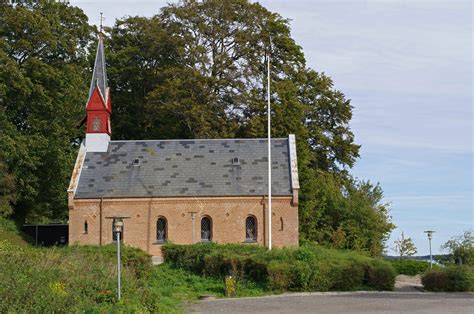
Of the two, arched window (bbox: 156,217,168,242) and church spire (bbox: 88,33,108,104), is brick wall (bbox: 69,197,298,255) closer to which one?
arched window (bbox: 156,217,168,242)

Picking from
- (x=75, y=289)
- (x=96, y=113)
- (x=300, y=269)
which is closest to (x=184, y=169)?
(x=96, y=113)

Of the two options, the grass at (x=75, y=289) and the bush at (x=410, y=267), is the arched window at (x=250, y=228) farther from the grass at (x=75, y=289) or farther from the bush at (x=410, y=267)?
the grass at (x=75, y=289)

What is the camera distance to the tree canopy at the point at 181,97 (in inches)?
1901

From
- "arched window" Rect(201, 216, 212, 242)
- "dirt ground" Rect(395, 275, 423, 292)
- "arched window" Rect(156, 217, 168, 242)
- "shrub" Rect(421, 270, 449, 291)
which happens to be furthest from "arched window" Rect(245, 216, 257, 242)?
"shrub" Rect(421, 270, 449, 291)

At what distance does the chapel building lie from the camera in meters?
43.4

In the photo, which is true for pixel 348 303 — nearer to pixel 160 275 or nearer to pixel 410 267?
pixel 160 275

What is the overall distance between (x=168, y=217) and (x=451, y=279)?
1871 cm

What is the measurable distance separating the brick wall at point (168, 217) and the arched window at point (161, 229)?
0.88ft

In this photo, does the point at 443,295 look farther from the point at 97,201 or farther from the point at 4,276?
the point at 97,201

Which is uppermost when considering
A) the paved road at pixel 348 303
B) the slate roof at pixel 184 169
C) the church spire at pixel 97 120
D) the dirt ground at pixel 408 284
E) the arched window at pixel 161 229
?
the church spire at pixel 97 120

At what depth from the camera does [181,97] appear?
5341 centimetres

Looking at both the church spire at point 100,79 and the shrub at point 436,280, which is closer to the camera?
the shrub at point 436,280

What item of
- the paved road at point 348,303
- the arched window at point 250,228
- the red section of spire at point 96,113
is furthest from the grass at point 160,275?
the red section of spire at point 96,113

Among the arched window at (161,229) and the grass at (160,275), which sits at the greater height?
the arched window at (161,229)
